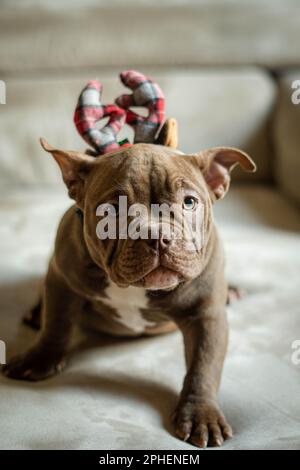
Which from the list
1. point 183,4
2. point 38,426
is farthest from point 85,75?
point 38,426

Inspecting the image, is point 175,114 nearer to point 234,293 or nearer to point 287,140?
point 287,140

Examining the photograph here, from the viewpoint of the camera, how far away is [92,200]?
114 centimetres

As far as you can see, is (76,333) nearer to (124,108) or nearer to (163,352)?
(163,352)

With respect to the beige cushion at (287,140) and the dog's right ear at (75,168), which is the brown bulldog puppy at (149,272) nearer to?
the dog's right ear at (75,168)

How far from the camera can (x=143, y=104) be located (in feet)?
4.44

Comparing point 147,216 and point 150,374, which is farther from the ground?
point 147,216

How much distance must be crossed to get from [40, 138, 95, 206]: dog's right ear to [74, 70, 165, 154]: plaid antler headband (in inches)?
2.5

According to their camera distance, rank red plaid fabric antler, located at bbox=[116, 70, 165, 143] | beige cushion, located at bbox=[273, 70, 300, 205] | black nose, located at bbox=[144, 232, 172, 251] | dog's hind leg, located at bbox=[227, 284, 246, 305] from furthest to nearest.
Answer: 1. beige cushion, located at bbox=[273, 70, 300, 205]
2. dog's hind leg, located at bbox=[227, 284, 246, 305]
3. red plaid fabric antler, located at bbox=[116, 70, 165, 143]
4. black nose, located at bbox=[144, 232, 172, 251]

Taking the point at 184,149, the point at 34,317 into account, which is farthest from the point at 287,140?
the point at 34,317

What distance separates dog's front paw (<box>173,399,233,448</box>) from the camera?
43.1 inches

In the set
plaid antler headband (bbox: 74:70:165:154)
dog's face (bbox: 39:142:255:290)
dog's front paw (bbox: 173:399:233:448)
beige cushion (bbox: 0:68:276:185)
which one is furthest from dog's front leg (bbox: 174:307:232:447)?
beige cushion (bbox: 0:68:276:185)

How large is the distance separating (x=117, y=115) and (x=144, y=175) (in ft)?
0.94

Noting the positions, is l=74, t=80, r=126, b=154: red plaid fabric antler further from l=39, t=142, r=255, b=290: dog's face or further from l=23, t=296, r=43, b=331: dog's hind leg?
l=23, t=296, r=43, b=331: dog's hind leg
